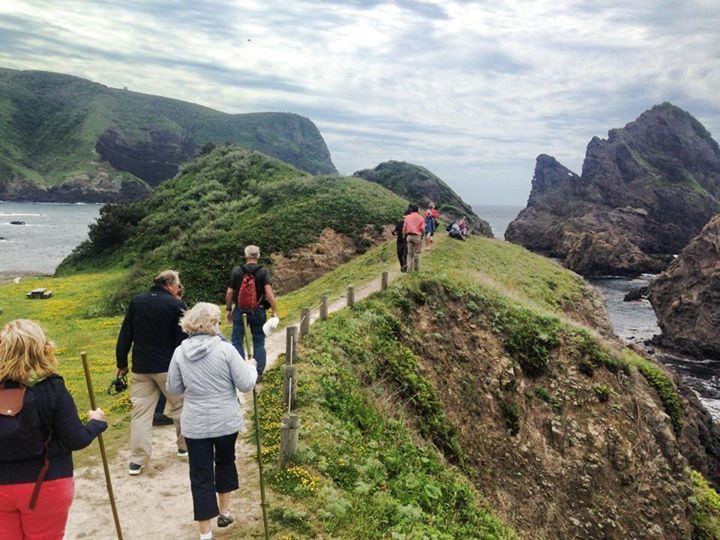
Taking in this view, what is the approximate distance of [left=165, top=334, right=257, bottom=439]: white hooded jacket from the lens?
256 inches

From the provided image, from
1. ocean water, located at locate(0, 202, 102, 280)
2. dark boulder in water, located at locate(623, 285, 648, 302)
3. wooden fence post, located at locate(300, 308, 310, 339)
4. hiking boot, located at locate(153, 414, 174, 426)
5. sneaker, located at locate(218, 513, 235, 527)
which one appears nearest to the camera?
sneaker, located at locate(218, 513, 235, 527)

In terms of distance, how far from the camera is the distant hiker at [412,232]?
23.6 metres

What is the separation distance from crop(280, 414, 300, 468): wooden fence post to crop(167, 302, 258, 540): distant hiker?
7.07 feet

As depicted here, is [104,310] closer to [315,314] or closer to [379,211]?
[315,314]

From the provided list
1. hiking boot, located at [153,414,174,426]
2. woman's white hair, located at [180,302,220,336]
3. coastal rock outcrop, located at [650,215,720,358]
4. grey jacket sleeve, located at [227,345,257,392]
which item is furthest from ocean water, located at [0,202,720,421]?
woman's white hair, located at [180,302,220,336]

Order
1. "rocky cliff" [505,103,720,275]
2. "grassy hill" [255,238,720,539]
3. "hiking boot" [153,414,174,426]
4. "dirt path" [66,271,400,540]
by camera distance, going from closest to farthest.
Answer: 1. "dirt path" [66,271,400,540]
2. "grassy hill" [255,238,720,539]
3. "hiking boot" [153,414,174,426]
4. "rocky cliff" [505,103,720,275]

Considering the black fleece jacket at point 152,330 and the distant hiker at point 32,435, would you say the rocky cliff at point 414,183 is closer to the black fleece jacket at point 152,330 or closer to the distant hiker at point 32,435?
the black fleece jacket at point 152,330

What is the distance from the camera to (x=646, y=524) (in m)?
17.4

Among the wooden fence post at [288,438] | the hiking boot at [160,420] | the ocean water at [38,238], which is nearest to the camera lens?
the wooden fence post at [288,438]

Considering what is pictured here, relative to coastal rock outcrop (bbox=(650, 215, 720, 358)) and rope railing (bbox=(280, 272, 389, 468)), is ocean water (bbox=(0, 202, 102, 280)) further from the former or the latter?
coastal rock outcrop (bbox=(650, 215, 720, 358))

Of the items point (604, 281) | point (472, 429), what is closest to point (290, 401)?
point (472, 429)

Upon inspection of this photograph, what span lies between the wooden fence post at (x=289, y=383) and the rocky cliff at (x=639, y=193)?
360 feet

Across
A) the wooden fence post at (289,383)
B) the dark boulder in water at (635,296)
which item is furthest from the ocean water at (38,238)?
the dark boulder in water at (635,296)

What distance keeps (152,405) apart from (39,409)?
180 inches
